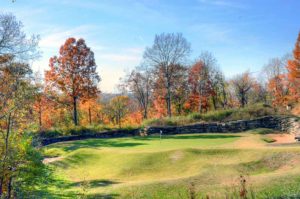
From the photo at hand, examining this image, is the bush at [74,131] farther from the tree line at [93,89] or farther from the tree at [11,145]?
the tree at [11,145]

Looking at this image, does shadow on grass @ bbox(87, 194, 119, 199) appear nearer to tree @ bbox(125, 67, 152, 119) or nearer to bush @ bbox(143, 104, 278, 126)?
bush @ bbox(143, 104, 278, 126)

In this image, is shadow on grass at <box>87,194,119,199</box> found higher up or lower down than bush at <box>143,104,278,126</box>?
lower down

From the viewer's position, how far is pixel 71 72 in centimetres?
3020

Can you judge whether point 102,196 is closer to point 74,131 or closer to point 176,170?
point 176,170

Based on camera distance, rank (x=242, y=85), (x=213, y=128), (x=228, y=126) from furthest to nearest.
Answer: (x=242, y=85), (x=213, y=128), (x=228, y=126)

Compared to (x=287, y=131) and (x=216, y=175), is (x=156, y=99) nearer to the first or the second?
(x=287, y=131)

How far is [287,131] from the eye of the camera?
2402cm

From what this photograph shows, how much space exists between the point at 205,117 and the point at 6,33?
18.7 m

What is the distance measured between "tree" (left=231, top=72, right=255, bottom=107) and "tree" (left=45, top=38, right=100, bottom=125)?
23911 mm

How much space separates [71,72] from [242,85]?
26.9m

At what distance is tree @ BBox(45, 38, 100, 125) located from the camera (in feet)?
98.9

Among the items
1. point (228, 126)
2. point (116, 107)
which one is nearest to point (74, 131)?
point (228, 126)

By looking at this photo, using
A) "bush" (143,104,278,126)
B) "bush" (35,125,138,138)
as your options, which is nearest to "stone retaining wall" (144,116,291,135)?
"bush" (143,104,278,126)

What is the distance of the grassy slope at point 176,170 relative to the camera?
9.00 metres
